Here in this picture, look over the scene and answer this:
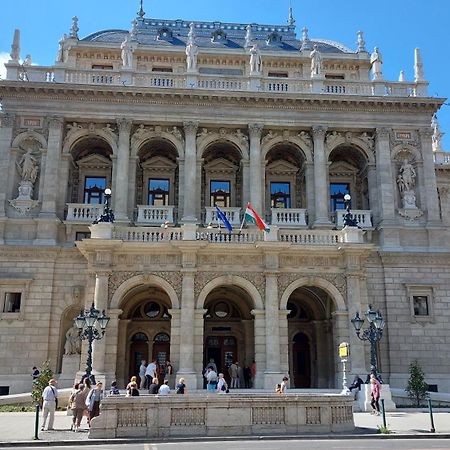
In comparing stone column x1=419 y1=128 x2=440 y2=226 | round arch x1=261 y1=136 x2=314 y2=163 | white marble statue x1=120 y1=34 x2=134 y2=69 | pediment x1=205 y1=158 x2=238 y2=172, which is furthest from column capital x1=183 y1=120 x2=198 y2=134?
stone column x1=419 y1=128 x2=440 y2=226

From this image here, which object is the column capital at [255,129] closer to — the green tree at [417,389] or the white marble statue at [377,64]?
the white marble statue at [377,64]

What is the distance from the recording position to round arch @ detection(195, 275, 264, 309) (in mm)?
30750

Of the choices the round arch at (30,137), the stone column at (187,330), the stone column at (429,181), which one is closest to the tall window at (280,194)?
the stone column at (429,181)

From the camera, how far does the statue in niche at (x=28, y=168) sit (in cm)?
3722

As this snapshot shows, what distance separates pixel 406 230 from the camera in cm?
3772

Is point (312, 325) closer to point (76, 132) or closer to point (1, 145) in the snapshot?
point (76, 132)

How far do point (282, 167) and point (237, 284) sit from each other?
1317 centimetres

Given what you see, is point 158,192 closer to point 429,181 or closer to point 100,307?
point 100,307

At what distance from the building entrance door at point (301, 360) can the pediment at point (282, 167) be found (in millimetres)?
11674

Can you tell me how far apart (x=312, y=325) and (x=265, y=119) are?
14237mm

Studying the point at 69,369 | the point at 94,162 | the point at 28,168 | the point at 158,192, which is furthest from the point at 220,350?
the point at 28,168

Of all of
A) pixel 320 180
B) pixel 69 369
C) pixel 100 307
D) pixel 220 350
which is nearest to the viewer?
pixel 100 307

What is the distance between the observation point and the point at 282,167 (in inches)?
1634

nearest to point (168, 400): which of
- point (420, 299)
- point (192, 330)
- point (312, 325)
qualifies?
point (192, 330)
